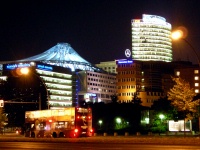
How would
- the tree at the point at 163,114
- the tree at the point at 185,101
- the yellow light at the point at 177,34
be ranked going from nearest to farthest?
the yellow light at the point at 177,34, the tree at the point at 185,101, the tree at the point at 163,114

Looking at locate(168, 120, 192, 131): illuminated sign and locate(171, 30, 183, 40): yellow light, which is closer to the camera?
locate(171, 30, 183, 40): yellow light

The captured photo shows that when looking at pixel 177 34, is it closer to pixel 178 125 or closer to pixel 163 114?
pixel 178 125

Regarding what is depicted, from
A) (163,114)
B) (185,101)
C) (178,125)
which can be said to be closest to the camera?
(185,101)

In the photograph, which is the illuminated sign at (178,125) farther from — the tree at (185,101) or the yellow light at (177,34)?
the yellow light at (177,34)

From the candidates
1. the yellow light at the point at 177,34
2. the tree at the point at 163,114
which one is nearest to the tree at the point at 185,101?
the tree at the point at 163,114

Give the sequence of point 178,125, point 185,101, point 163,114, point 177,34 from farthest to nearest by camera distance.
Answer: point 163,114, point 178,125, point 185,101, point 177,34

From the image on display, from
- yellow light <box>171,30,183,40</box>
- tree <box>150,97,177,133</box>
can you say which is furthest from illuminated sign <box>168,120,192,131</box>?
yellow light <box>171,30,183,40</box>

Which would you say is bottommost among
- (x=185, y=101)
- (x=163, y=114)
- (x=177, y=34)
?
(x=163, y=114)

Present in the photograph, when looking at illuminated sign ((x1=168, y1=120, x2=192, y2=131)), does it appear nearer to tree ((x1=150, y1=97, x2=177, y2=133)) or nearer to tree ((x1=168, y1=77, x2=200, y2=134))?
tree ((x1=150, y1=97, x2=177, y2=133))

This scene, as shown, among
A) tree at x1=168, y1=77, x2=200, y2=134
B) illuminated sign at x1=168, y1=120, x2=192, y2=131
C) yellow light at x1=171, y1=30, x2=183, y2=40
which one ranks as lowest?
illuminated sign at x1=168, y1=120, x2=192, y2=131

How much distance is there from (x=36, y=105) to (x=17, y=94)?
7.49 meters

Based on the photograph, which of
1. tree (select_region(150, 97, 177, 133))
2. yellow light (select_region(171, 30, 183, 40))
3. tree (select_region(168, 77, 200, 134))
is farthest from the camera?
tree (select_region(150, 97, 177, 133))

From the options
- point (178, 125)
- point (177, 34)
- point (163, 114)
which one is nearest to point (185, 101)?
point (178, 125)

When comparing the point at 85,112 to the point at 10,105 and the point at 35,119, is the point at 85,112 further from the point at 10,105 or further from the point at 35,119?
the point at 10,105
